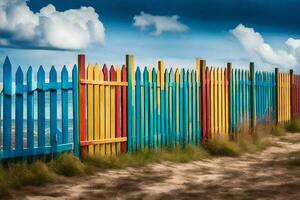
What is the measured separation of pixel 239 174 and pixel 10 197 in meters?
4.00

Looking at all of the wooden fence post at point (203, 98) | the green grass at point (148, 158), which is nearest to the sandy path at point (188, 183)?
the green grass at point (148, 158)

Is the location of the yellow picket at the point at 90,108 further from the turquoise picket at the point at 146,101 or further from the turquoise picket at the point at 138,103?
the turquoise picket at the point at 146,101

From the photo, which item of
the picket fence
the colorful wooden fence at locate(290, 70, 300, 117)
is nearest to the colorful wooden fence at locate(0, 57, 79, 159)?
the picket fence

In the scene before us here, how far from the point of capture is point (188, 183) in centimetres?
764

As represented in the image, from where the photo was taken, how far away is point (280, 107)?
61.3 ft

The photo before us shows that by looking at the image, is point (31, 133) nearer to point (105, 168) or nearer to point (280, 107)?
point (105, 168)

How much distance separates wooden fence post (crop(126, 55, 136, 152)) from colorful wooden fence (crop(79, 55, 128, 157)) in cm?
9

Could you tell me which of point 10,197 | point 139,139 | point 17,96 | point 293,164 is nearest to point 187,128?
point 139,139

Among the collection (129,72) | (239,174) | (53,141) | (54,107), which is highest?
(129,72)

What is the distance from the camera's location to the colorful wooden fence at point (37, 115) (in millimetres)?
7793

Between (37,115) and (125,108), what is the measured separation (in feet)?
7.60

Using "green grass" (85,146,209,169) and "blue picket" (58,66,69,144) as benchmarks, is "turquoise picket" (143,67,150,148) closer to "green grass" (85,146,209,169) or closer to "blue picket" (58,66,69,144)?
"green grass" (85,146,209,169)

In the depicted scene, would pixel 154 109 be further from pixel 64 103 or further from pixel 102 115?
pixel 64 103

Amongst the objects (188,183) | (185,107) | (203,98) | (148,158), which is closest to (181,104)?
(185,107)
